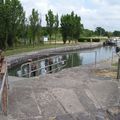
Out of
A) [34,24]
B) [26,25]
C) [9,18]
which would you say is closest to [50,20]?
[34,24]

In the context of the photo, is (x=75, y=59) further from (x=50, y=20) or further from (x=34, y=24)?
(x=50, y=20)

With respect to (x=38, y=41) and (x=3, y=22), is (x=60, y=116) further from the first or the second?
(x=38, y=41)

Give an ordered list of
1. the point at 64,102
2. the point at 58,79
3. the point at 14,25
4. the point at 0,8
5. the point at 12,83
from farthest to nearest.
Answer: the point at 14,25
the point at 0,8
the point at 58,79
the point at 12,83
the point at 64,102

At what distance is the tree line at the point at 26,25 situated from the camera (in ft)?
140

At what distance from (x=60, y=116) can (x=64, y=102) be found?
3.76ft

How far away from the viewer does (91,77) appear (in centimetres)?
1491

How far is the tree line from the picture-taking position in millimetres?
42562

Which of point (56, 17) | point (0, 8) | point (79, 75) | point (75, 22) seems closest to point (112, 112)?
point (79, 75)

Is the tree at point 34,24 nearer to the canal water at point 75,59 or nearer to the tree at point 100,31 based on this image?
the canal water at point 75,59

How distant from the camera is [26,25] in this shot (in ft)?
171

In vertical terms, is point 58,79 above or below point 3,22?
below

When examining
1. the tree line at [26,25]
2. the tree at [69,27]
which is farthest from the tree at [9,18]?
the tree at [69,27]

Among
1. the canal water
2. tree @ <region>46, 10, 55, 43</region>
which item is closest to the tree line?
tree @ <region>46, 10, 55, 43</region>

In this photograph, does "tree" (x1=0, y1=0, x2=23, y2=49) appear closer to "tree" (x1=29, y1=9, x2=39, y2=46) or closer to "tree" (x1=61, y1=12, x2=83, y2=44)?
"tree" (x1=29, y1=9, x2=39, y2=46)
